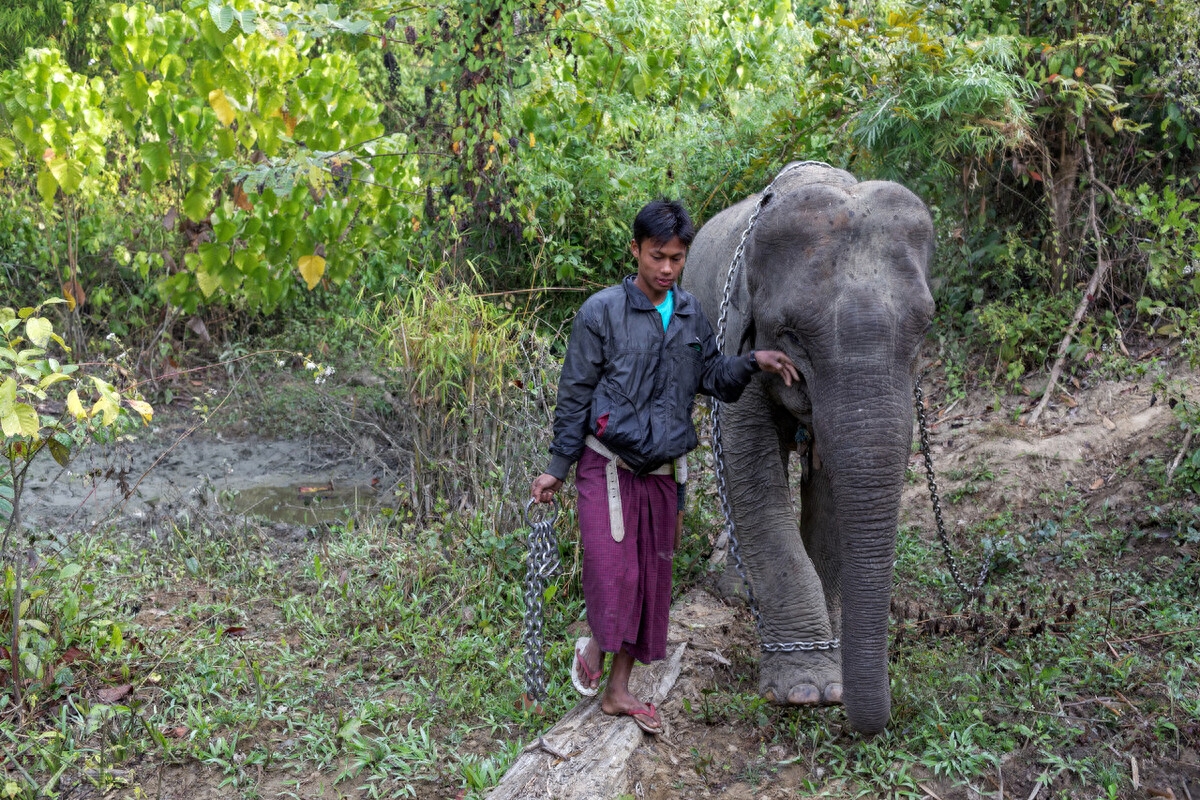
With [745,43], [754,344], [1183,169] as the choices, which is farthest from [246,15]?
[1183,169]

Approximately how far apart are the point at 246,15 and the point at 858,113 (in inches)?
162

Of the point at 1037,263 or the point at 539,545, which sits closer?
the point at 539,545

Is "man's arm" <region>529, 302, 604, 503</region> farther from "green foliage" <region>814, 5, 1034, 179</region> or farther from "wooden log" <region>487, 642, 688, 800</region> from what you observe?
"green foliage" <region>814, 5, 1034, 179</region>

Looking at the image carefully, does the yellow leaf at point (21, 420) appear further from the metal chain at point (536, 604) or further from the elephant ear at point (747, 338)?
the elephant ear at point (747, 338)

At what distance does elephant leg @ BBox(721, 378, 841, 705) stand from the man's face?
0.88 meters

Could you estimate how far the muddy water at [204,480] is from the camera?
7.40 m

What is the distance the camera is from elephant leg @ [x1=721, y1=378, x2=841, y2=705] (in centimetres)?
453

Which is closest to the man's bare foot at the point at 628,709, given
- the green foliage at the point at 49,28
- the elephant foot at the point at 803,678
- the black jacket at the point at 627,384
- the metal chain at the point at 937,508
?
the elephant foot at the point at 803,678

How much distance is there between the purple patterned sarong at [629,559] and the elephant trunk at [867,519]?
0.70 m

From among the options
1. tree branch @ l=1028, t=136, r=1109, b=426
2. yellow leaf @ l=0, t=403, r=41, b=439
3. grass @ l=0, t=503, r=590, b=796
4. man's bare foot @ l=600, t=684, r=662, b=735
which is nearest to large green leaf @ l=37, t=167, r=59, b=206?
grass @ l=0, t=503, r=590, b=796

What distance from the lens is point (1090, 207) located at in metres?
7.84

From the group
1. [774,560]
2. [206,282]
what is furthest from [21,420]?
[206,282]

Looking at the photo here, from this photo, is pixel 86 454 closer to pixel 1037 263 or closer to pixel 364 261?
pixel 364 261

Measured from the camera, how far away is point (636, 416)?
4074mm
